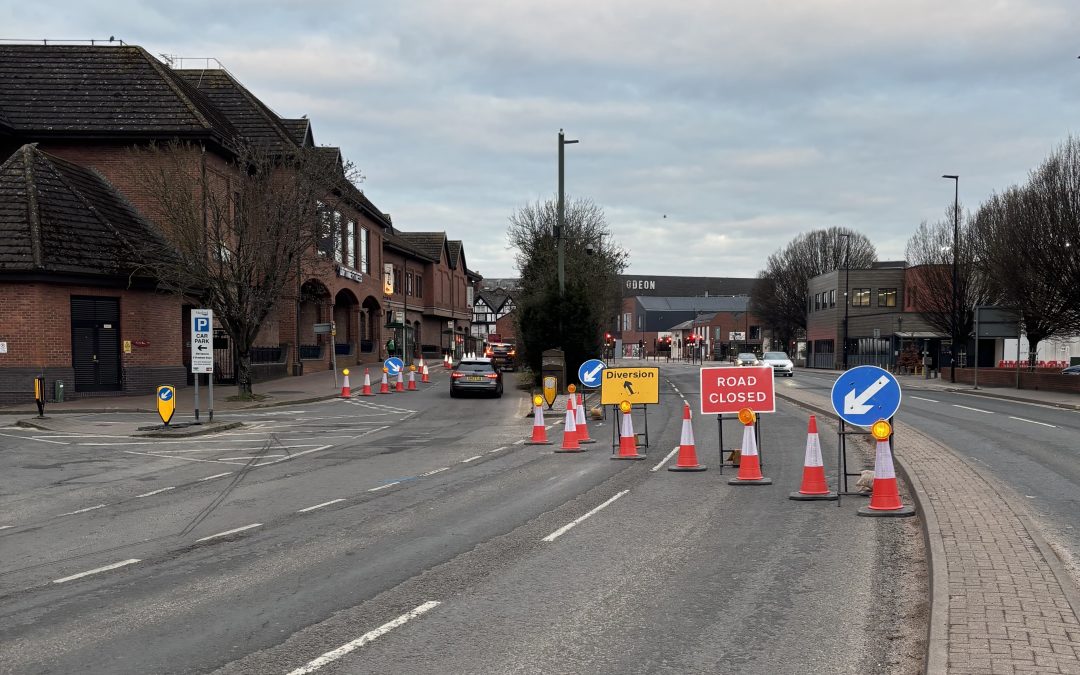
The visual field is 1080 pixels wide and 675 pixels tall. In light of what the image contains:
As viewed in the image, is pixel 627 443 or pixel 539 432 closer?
pixel 627 443

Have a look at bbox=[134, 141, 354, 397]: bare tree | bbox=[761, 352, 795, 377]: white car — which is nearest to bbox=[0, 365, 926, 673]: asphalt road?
bbox=[134, 141, 354, 397]: bare tree

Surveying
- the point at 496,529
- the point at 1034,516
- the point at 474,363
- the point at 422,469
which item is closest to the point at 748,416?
the point at 1034,516

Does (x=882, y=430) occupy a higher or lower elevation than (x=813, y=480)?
higher

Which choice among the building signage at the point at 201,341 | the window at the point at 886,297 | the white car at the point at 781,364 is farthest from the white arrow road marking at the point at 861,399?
the window at the point at 886,297

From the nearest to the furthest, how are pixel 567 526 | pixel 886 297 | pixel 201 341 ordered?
pixel 567 526 < pixel 201 341 < pixel 886 297

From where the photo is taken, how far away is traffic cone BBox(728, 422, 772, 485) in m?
11.6

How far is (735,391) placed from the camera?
12.6 meters

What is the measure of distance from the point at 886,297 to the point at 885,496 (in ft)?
233

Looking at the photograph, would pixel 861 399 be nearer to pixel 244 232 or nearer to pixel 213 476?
pixel 213 476

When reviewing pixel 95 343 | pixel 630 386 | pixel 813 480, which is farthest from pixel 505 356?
pixel 813 480

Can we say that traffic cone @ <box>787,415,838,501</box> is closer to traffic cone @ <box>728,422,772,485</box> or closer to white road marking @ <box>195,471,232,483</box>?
traffic cone @ <box>728,422,772,485</box>

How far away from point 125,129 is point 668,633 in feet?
108

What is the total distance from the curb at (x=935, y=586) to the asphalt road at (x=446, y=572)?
7.5 inches

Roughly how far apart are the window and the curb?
6934 cm
